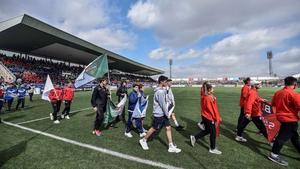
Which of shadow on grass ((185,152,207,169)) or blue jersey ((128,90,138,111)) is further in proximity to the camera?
blue jersey ((128,90,138,111))

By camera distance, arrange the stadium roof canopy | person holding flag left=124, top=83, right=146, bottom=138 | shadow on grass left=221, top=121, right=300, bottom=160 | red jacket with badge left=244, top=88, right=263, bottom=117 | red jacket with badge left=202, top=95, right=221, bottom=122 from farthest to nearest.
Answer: the stadium roof canopy, person holding flag left=124, top=83, right=146, bottom=138, red jacket with badge left=244, top=88, right=263, bottom=117, shadow on grass left=221, top=121, right=300, bottom=160, red jacket with badge left=202, top=95, right=221, bottom=122

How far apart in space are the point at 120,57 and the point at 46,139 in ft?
114

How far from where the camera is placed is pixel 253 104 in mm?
5102

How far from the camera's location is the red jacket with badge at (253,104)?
4844mm

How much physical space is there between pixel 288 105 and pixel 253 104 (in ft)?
4.72

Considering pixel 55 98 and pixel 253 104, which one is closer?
→ pixel 253 104

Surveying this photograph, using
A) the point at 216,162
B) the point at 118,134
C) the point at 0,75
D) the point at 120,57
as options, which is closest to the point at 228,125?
the point at 216,162

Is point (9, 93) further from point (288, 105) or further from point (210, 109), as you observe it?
point (288, 105)

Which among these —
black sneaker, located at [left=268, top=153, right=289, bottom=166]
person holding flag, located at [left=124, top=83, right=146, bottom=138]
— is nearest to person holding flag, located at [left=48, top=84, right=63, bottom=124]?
person holding flag, located at [left=124, top=83, right=146, bottom=138]

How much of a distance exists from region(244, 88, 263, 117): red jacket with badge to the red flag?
0.42 ft

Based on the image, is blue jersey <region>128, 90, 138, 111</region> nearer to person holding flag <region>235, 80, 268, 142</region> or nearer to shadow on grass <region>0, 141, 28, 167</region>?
shadow on grass <region>0, 141, 28, 167</region>

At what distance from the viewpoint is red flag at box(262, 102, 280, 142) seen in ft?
15.0

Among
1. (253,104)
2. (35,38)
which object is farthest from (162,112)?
(35,38)

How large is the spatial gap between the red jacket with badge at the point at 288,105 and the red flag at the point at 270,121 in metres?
0.95
